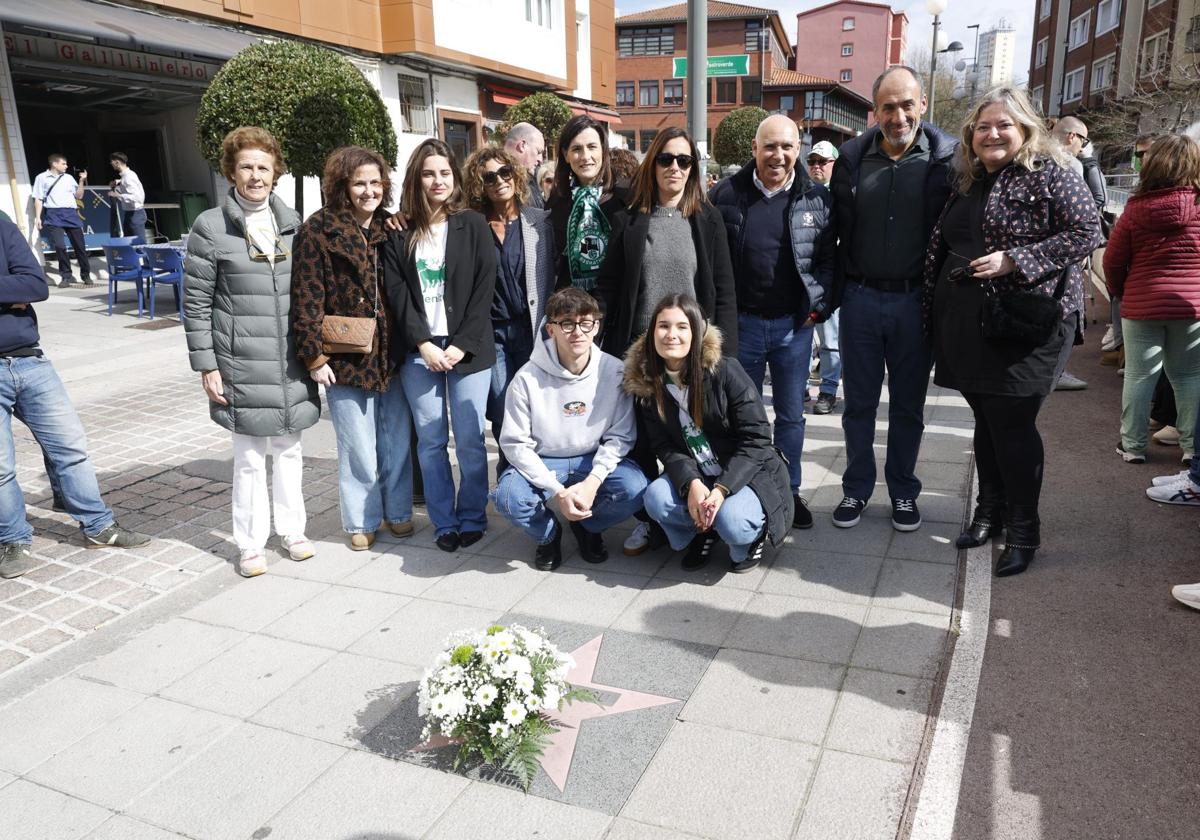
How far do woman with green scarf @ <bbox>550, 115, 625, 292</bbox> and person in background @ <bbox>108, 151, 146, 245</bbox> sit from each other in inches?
469

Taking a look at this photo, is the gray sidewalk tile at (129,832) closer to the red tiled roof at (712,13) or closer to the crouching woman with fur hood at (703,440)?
the crouching woman with fur hood at (703,440)

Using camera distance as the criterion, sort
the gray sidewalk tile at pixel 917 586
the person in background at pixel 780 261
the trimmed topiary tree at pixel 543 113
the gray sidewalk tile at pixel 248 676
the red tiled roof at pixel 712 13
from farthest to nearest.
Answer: the red tiled roof at pixel 712 13 < the trimmed topiary tree at pixel 543 113 < the person in background at pixel 780 261 < the gray sidewalk tile at pixel 917 586 < the gray sidewalk tile at pixel 248 676

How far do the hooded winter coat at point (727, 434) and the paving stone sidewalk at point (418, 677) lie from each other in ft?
1.42

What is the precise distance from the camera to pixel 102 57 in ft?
49.9

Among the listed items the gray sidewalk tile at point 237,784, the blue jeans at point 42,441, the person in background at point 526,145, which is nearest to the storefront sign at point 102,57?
the person in background at point 526,145

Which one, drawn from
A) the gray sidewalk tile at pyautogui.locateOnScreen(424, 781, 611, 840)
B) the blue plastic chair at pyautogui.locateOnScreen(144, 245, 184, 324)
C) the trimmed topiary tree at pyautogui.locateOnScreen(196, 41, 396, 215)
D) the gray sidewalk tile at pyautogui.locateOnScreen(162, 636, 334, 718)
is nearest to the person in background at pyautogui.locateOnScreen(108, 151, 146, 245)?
the blue plastic chair at pyautogui.locateOnScreen(144, 245, 184, 324)

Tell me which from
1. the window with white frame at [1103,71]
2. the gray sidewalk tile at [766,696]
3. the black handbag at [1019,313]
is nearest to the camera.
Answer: the gray sidewalk tile at [766,696]

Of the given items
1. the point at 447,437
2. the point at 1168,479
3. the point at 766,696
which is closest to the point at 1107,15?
the point at 1168,479

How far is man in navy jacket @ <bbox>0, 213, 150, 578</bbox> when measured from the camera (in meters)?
4.15

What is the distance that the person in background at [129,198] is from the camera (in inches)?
554

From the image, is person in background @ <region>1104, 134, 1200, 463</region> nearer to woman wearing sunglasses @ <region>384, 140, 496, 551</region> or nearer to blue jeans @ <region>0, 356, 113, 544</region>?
woman wearing sunglasses @ <region>384, 140, 496, 551</region>

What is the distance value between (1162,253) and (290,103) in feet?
28.4

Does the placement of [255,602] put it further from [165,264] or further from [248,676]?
[165,264]

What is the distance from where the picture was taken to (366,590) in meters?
4.15
